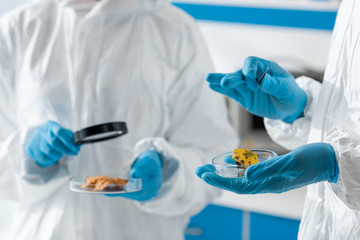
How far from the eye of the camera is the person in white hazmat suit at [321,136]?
0.79 metres

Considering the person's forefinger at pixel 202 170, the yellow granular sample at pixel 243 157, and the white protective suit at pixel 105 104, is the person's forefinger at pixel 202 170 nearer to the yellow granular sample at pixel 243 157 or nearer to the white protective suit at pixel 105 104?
the yellow granular sample at pixel 243 157

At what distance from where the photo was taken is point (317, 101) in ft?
3.17

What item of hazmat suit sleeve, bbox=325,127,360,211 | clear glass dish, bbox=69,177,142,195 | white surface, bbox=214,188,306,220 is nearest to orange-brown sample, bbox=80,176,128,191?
clear glass dish, bbox=69,177,142,195

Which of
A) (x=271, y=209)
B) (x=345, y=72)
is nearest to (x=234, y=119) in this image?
(x=271, y=209)

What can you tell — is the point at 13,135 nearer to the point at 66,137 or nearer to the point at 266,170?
the point at 66,137

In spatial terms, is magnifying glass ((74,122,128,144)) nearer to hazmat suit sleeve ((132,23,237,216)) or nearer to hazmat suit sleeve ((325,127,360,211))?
hazmat suit sleeve ((132,23,237,216))

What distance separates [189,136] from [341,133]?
561 mm

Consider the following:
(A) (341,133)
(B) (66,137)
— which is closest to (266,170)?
(A) (341,133)

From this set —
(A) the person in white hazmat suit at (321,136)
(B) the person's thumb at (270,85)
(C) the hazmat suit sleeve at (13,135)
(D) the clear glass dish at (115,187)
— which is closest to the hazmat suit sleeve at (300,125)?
(A) the person in white hazmat suit at (321,136)

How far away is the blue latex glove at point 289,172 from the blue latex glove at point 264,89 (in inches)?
6.6

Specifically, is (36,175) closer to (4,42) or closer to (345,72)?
(4,42)

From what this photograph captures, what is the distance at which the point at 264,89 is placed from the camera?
3.00ft

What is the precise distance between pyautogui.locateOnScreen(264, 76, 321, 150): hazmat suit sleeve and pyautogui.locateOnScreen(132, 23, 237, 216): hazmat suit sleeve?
0.26m

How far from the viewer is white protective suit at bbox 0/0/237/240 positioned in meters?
1.24
